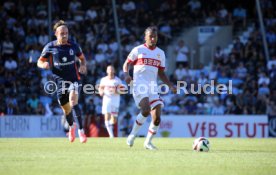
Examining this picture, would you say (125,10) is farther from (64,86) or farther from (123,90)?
(64,86)

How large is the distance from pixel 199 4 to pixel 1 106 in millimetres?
12559

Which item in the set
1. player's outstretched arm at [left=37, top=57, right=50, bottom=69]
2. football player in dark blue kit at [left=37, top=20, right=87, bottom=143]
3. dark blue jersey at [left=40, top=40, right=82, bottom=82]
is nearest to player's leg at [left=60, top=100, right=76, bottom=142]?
football player in dark blue kit at [left=37, top=20, right=87, bottom=143]

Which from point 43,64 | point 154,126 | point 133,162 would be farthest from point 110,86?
point 133,162

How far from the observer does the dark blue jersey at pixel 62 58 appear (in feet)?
56.4

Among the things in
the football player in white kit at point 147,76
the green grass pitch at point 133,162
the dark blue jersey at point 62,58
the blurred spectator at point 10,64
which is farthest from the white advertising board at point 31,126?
the green grass pitch at point 133,162

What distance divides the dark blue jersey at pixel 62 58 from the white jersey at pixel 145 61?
2272 mm

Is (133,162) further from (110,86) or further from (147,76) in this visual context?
(110,86)

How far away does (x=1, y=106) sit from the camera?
30328 millimetres

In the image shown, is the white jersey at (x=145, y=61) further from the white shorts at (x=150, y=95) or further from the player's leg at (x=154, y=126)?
the player's leg at (x=154, y=126)

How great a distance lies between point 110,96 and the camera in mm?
25984

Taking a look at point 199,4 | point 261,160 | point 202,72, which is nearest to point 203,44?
point 199,4

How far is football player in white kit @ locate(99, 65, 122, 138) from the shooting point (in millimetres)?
25788

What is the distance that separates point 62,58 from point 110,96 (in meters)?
8.83

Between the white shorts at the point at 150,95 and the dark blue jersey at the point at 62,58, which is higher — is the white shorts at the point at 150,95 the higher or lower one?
the lower one
